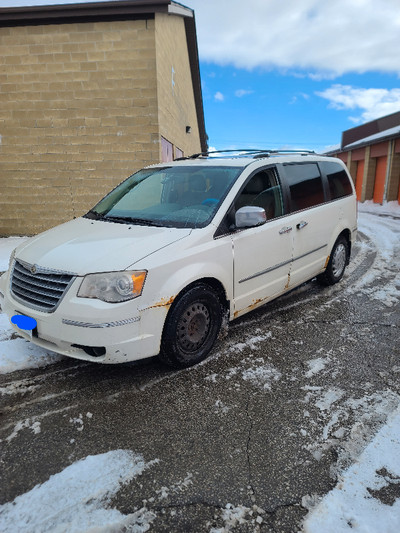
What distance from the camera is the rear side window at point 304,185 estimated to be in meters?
4.30

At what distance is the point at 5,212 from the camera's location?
9.74 m

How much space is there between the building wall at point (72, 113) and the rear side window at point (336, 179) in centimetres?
513

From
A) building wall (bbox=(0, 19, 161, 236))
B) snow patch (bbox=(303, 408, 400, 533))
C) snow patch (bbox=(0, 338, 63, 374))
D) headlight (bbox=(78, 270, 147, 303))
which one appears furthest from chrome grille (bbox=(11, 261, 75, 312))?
building wall (bbox=(0, 19, 161, 236))

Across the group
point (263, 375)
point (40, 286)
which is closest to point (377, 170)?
point (263, 375)

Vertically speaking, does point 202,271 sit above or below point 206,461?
above

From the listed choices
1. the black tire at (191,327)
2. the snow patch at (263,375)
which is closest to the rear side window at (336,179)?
the black tire at (191,327)

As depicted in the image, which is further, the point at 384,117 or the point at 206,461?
the point at 384,117

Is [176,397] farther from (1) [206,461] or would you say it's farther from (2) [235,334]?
(2) [235,334]

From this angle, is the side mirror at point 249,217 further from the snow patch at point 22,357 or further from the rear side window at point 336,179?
the rear side window at point 336,179

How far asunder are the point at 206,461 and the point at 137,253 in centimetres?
149

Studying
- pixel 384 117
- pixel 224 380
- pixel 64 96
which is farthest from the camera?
pixel 384 117

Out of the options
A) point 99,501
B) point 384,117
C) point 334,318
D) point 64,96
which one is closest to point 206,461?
point 99,501

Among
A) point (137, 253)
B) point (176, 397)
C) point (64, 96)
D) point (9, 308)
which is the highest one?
point (64, 96)

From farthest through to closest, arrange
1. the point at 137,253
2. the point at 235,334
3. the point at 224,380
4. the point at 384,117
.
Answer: the point at 384,117 → the point at 235,334 → the point at 224,380 → the point at 137,253
